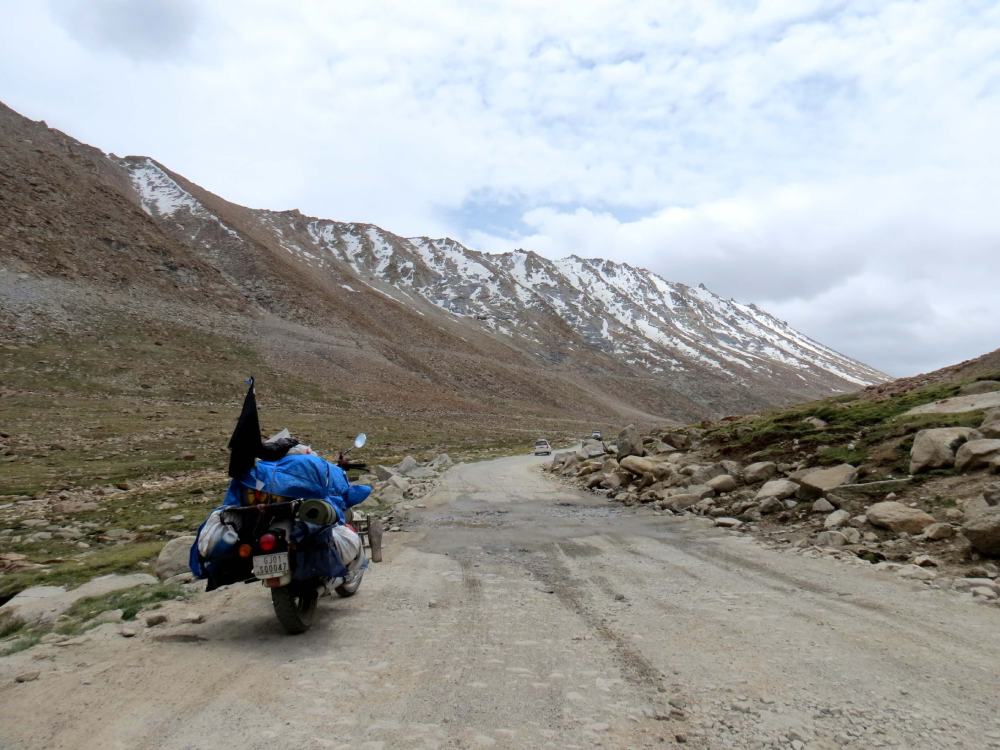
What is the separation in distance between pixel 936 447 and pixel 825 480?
Result: 6.66 ft

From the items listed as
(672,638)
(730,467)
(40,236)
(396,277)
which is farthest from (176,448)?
(396,277)

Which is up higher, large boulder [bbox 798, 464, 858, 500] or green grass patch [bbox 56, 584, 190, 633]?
large boulder [bbox 798, 464, 858, 500]

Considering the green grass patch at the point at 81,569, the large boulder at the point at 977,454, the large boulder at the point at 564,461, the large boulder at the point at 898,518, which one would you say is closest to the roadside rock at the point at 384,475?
the large boulder at the point at 564,461

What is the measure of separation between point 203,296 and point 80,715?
3410 inches

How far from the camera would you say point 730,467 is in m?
16.6

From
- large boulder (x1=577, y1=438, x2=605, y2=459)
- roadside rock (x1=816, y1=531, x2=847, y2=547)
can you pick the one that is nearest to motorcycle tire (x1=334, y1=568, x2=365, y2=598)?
roadside rock (x1=816, y1=531, x2=847, y2=547)

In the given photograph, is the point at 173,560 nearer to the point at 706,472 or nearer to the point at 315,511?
the point at 315,511

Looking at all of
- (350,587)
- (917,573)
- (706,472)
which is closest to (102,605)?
(350,587)

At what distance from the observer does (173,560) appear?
902cm

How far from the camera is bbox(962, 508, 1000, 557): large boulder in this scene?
8.11 m

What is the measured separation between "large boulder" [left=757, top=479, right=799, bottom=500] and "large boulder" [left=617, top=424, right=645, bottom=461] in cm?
994

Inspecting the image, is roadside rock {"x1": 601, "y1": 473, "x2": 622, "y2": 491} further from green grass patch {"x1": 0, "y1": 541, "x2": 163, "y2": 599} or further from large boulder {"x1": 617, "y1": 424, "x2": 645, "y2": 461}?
green grass patch {"x1": 0, "y1": 541, "x2": 163, "y2": 599}

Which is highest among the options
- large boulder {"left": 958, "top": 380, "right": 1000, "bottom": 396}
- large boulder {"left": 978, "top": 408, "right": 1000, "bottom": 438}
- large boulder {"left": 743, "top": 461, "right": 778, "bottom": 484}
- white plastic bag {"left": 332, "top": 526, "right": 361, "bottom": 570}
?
large boulder {"left": 958, "top": 380, "right": 1000, "bottom": 396}

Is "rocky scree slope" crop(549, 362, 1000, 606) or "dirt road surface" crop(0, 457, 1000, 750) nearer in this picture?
"dirt road surface" crop(0, 457, 1000, 750)
